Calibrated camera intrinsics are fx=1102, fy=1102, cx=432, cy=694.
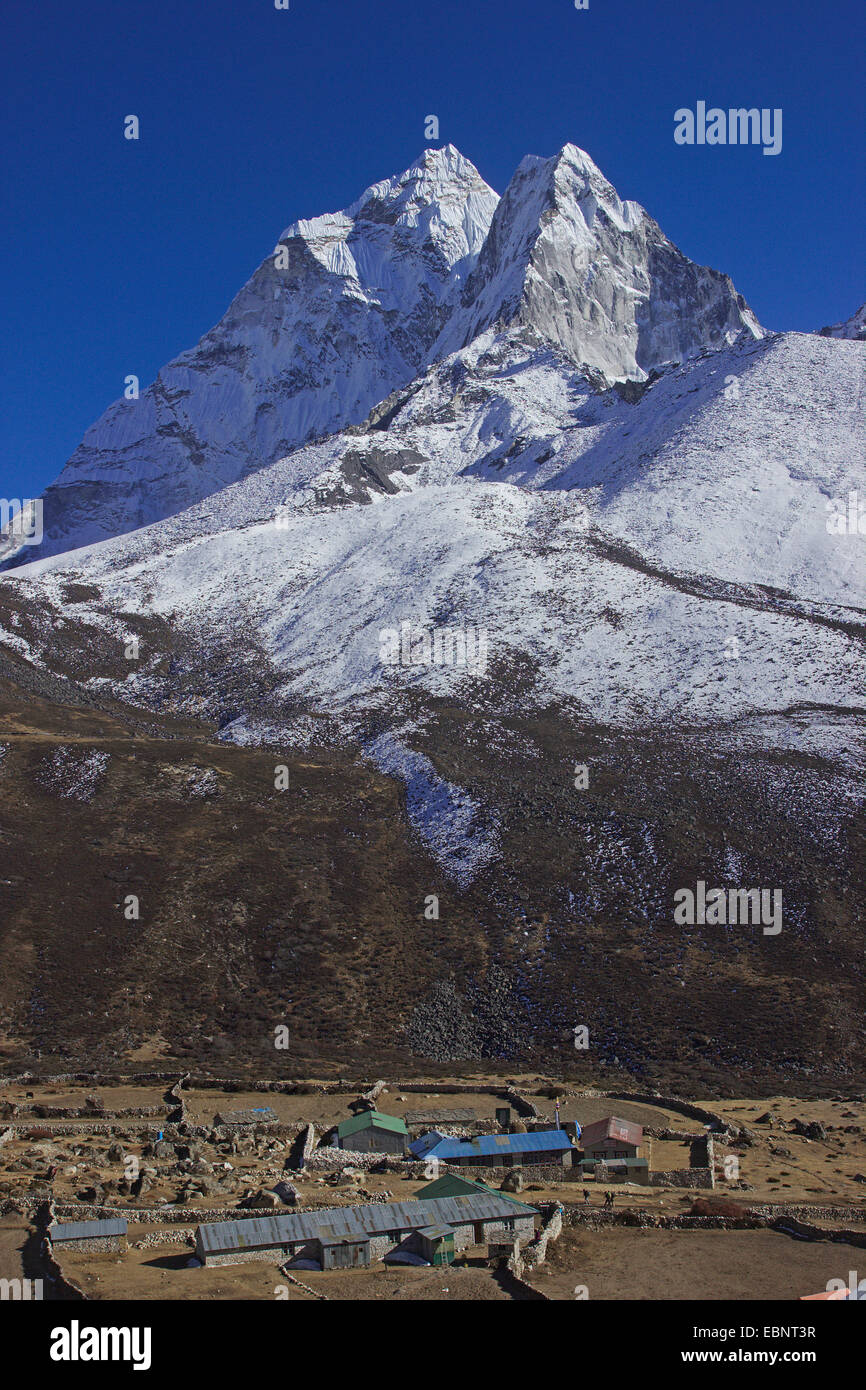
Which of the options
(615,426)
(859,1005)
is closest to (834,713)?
(859,1005)

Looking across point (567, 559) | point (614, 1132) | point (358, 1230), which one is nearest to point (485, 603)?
point (567, 559)

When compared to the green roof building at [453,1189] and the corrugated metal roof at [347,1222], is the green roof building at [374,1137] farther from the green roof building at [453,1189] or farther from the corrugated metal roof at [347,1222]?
the corrugated metal roof at [347,1222]

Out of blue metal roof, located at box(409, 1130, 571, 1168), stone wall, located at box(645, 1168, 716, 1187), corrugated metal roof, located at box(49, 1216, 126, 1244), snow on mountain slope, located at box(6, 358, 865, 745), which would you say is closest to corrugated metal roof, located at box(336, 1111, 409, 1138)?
blue metal roof, located at box(409, 1130, 571, 1168)

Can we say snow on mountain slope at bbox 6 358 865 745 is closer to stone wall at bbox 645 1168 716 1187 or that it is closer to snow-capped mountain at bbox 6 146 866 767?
snow-capped mountain at bbox 6 146 866 767

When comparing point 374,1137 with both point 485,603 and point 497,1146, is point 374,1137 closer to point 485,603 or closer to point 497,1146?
point 497,1146

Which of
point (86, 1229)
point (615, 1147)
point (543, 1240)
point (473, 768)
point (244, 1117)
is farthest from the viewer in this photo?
point (473, 768)

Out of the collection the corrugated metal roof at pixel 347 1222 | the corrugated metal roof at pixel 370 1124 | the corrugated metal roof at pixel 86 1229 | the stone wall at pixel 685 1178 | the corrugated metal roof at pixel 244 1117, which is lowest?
the stone wall at pixel 685 1178

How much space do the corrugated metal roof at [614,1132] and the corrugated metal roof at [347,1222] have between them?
8.69m

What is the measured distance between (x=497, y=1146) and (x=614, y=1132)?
3.87 m

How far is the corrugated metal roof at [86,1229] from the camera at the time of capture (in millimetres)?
26484

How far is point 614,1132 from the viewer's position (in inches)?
1423

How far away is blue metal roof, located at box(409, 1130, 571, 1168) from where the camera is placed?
36.1 metres

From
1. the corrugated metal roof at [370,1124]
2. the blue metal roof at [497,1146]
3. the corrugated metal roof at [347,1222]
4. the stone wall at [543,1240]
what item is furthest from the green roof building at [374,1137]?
the stone wall at [543,1240]
